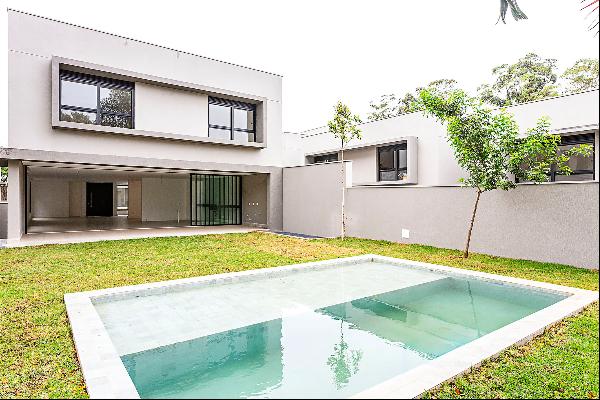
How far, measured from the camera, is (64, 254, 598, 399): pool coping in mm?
2904

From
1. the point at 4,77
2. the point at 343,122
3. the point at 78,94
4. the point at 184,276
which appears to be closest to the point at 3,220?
the point at 4,77

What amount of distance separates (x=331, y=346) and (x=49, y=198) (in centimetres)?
2486

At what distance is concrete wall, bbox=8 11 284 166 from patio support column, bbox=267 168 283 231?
29.7 inches

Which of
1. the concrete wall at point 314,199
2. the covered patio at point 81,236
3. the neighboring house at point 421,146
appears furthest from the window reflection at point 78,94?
the neighboring house at point 421,146

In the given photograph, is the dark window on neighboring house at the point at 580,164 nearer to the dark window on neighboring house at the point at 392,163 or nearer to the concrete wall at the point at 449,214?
the concrete wall at the point at 449,214

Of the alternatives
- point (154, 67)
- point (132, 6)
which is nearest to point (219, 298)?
point (132, 6)

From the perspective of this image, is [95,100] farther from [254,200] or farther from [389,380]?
[389,380]

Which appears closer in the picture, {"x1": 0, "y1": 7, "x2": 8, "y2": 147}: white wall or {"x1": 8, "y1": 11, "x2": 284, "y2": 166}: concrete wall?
{"x1": 0, "y1": 7, "x2": 8, "y2": 147}: white wall

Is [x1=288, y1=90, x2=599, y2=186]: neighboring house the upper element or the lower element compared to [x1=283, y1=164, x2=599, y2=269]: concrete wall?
upper

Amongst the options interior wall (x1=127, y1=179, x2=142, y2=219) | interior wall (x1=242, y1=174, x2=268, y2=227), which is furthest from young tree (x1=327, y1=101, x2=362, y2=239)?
interior wall (x1=127, y1=179, x2=142, y2=219)

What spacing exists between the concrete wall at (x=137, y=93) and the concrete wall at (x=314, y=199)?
1.84 metres

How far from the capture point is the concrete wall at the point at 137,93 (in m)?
11.6

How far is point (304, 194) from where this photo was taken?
1552 centimetres

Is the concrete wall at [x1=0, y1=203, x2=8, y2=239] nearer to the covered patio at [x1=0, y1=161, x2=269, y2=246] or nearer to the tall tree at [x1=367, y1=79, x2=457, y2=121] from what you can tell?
the covered patio at [x1=0, y1=161, x2=269, y2=246]
